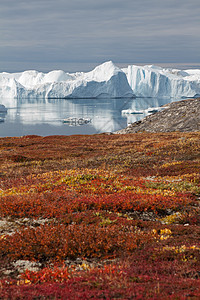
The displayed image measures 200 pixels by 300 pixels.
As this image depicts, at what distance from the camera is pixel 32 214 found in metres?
11.7

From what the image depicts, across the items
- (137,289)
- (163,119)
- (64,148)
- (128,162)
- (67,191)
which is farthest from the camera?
(163,119)

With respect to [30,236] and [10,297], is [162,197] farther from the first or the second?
[10,297]

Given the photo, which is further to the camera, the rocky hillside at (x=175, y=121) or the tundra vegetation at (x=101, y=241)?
the rocky hillside at (x=175, y=121)

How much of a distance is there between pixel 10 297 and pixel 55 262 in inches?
85.5

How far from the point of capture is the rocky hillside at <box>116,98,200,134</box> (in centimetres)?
7012

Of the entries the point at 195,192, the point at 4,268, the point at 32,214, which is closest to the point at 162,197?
the point at 195,192

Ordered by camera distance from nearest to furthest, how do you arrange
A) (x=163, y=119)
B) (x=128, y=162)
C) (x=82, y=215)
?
(x=82, y=215) → (x=128, y=162) → (x=163, y=119)

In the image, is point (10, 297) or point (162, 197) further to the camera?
point (162, 197)

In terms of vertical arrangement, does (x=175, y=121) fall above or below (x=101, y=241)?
above

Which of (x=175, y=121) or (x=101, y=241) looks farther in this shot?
(x=175, y=121)

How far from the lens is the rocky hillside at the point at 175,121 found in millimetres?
70125

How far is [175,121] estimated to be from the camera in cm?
7500

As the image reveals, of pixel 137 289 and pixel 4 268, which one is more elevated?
pixel 137 289

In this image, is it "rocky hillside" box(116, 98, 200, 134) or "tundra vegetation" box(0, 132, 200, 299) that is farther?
"rocky hillside" box(116, 98, 200, 134)
